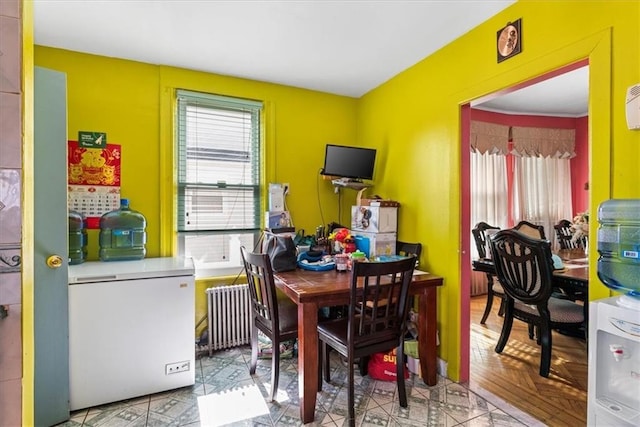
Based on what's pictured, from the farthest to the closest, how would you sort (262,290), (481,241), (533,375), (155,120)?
1. (481,241)
2. (155,120)
3. (533,375)
4. (262,290)

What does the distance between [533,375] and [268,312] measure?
206 cm

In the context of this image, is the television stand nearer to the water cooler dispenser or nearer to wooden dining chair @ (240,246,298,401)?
wooden dining chair @ (240,246,298,401)

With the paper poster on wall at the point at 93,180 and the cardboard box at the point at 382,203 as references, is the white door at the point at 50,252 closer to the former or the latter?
the paper poster on wall at the point at 93,180

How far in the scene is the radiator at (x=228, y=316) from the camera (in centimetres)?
274

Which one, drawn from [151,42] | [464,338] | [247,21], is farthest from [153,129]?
[464,338]

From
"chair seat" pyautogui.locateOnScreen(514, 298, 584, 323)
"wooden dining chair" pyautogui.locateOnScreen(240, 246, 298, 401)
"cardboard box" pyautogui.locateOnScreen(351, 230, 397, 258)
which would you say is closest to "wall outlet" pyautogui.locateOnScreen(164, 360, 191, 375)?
"wooden dining chair" pyautogui.locateOnScreen(240, 246, 298, 401)

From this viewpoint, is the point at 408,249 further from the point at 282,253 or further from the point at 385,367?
the point at 282,253

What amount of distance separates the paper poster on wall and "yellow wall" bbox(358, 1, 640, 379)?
2.39 m

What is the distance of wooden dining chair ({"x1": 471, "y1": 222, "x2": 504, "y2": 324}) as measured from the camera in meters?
3.12

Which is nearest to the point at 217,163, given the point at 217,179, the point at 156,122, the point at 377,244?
the point at 217,179

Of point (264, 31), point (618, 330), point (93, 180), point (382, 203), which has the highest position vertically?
point (264, 31)

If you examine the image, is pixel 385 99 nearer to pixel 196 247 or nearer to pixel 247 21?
pixel 247 21

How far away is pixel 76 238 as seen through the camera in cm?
232

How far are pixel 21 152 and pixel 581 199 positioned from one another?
6107mm
